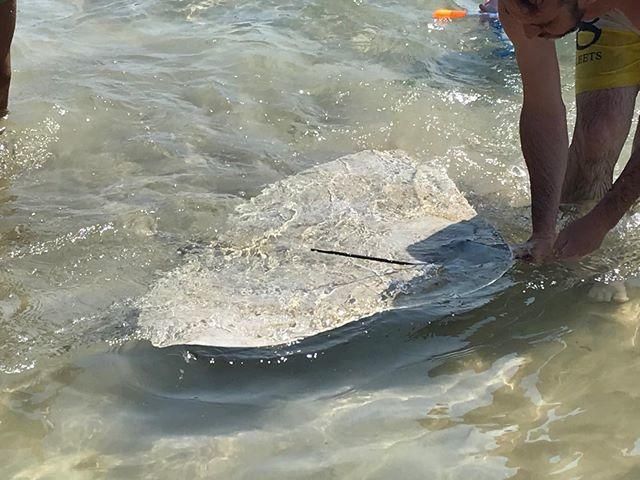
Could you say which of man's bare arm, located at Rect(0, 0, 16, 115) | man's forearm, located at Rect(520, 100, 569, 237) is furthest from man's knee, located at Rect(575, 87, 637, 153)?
man's bare arm, located at Rect(0, 0, 16, 115)

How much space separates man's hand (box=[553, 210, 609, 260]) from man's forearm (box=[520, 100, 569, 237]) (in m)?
0.28

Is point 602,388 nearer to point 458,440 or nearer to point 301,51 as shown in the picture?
point 458,440

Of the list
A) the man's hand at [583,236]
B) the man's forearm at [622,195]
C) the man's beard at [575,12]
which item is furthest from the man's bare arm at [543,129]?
the man's beard at [575,12]

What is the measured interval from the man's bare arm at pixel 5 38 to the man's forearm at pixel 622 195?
3.64 metres

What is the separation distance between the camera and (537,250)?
3.12 metres

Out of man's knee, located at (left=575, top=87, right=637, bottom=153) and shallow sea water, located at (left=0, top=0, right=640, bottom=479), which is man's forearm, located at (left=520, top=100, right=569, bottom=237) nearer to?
shallow sea water, located at (left=0, top=0, right=640, bottom=479)

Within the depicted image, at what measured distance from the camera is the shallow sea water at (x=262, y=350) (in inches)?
95.0

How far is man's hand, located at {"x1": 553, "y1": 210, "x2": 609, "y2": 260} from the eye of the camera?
286 cm

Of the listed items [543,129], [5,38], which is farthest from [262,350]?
[5,38]

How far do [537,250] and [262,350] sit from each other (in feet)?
3.89

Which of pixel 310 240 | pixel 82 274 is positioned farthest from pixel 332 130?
pixel 82 274

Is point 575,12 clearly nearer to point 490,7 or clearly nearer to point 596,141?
point 596,141

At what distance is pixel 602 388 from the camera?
8.68 feet

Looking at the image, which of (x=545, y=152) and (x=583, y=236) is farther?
(x=545, y=152)
